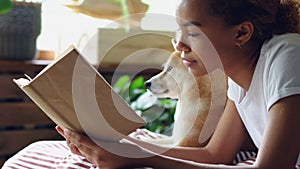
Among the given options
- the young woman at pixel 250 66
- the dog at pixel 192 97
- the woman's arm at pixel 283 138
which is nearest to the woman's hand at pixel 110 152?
the young woman at pixel 250 66

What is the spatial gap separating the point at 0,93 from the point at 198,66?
1.18 meters

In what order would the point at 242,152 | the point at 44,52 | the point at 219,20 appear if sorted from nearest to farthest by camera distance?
the point at 219,20 < the point at 242,152 < the point at 44,52

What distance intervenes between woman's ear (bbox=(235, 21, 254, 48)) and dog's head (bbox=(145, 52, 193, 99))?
210mm

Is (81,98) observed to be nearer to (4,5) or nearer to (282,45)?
(282,45)

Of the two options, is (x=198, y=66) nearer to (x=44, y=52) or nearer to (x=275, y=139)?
(x=275, y=139)

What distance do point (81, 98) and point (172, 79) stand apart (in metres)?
0.41

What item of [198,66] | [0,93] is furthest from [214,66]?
[0,93]

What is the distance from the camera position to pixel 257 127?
106 cm

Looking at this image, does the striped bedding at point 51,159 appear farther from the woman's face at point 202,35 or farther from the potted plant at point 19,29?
the potted plant at point 19,29

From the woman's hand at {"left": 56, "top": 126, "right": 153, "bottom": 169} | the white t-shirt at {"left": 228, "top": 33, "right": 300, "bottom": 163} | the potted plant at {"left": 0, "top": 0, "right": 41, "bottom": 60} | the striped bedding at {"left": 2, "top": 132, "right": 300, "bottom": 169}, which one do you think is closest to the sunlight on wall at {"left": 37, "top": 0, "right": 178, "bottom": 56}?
the potted plant at {"left": 0, "top": 0, "right": 41, "bottom": 60}

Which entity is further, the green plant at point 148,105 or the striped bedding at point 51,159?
the green plant at point 148,105

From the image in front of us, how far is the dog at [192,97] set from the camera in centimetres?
112

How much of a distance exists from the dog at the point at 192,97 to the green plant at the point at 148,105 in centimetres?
69

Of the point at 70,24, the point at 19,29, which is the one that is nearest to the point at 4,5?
the point at 19,29
